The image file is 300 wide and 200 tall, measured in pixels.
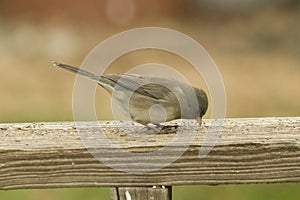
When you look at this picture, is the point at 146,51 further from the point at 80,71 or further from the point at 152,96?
the point at 152,96

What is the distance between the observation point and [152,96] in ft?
11.0

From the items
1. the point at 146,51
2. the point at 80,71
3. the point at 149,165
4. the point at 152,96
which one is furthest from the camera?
the point at 146,51

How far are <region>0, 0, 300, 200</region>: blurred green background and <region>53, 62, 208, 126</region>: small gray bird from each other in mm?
2338

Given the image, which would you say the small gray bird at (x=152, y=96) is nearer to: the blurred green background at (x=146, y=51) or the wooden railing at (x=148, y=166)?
the wooden railing at (x=148, y=166)

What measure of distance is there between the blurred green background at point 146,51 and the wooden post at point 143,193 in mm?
3462

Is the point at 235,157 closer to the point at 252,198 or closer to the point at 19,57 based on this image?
the point at 252,198

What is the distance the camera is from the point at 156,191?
226 cm

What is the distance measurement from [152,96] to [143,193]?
3.61 ft

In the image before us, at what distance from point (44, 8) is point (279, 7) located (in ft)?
11.5

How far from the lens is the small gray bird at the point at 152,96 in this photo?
10.0 ft

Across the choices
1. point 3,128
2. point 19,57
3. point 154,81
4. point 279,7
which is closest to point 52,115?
point 19,57

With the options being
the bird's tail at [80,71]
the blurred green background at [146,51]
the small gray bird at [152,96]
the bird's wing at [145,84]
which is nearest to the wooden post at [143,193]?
the small gray bird at [152,96]

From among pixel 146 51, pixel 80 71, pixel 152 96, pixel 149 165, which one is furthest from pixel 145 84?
pixel 146 51

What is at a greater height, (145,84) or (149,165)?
(145,84)
